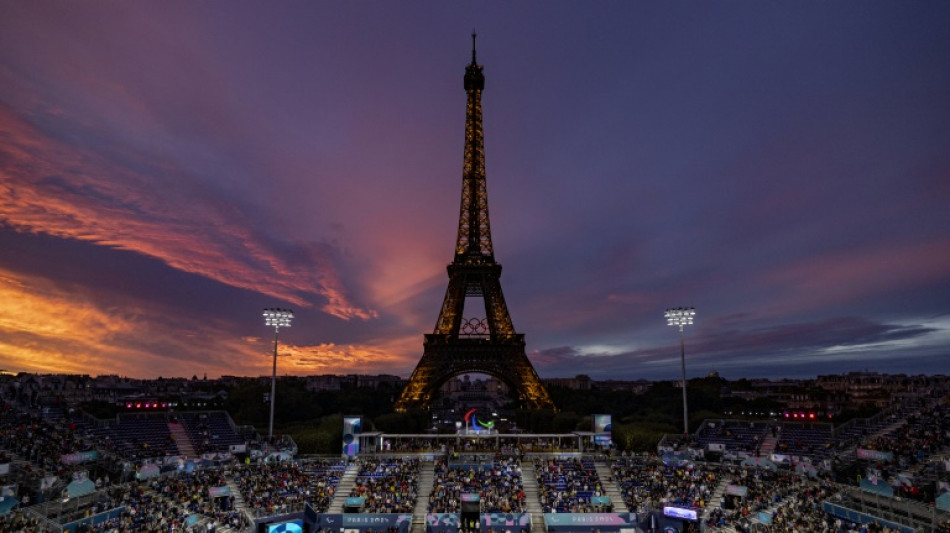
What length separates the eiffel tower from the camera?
58.3 m

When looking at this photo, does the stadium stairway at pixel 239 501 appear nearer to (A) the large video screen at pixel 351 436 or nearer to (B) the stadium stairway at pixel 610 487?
(A) the large video screen at pixel 351 436

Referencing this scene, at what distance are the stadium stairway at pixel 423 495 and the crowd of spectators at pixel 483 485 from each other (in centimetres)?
45

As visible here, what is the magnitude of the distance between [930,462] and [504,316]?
38.7 meters

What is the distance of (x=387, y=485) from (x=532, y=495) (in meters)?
10.1

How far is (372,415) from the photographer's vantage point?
87.1 m

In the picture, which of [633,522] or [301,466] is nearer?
[633,522]

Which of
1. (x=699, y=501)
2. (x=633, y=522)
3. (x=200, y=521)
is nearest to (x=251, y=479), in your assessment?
(x=200, y=521)

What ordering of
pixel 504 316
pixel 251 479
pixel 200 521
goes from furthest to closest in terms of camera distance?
pixel 504 316, pixel 251 479, pixel 200 521

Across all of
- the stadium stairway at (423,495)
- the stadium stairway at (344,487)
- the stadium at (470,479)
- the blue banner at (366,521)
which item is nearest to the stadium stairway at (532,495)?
the stadium at (470,479)

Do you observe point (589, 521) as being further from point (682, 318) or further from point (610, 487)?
point (682, 318)

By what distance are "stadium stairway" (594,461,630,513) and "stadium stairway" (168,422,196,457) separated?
31.5 metres

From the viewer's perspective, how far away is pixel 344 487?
38531mm

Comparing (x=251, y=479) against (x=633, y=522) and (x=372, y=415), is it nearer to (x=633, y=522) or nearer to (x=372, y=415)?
(x=633, y=522)

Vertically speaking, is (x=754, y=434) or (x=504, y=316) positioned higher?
(x=504, y=316)
